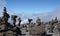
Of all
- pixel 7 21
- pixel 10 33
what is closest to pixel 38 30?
pixel 10 33

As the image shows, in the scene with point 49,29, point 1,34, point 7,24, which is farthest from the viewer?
point 49,29

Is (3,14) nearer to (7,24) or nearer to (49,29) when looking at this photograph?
(7,24)

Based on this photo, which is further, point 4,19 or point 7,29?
point 4,19

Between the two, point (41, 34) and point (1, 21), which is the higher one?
point (1, 21)

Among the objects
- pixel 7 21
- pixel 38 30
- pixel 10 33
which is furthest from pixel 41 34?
pixel 7 21

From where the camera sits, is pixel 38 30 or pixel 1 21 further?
pixel 1 21

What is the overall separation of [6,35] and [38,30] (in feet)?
8.54

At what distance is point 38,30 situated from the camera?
57.0ft

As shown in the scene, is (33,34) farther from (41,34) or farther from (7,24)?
(7,24)

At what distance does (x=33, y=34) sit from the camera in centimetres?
1781

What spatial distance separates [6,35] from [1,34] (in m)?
0.46

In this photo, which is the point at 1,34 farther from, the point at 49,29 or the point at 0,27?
the point at 49,29

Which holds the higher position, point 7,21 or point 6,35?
point 7,21

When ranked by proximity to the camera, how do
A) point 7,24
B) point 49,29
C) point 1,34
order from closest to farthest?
1. point 1,34
2. point 7,24
3. point 49,29
